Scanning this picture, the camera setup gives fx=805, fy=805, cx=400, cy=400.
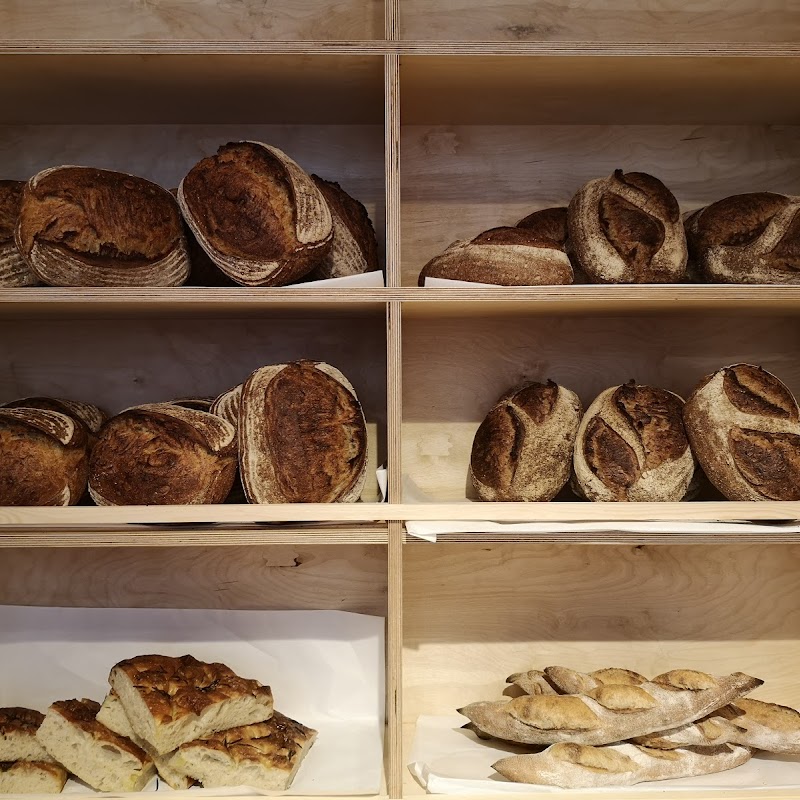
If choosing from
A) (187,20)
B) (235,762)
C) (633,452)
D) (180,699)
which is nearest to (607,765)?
(633,452)

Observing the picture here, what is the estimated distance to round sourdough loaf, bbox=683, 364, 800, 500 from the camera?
1.55 metres

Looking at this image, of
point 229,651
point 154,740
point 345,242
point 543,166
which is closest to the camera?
point 154,740

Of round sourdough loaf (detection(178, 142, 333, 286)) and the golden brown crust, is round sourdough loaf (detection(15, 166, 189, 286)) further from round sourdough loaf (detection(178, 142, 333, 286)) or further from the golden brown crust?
the golden brown crust

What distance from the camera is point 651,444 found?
1600 mm

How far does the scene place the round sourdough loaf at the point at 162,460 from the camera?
1520 millimetres

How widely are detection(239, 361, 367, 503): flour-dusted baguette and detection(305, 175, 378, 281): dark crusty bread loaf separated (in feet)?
0.77

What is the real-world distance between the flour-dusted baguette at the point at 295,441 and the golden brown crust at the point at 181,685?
394mm

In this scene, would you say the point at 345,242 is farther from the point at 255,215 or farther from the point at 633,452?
the point at 633,452

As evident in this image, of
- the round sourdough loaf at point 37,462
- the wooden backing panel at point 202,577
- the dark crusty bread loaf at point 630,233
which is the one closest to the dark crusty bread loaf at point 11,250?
the round sourdough loaf at point 37,462

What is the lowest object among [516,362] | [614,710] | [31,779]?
[31,779]

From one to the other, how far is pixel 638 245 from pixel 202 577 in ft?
4.03

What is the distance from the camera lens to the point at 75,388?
6.19 ft

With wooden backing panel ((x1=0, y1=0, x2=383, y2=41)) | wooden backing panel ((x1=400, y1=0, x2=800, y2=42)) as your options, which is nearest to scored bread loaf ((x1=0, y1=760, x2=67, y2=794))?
wooden backing panel ((x1=0, y1=0, x2=383, y2=41))

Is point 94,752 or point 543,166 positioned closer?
point 94,752
